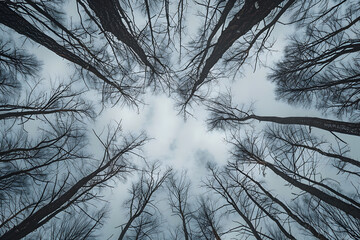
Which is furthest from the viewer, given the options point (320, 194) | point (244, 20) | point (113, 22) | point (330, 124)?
point (320, 194)

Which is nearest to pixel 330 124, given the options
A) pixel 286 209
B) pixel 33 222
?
pixel 286 209

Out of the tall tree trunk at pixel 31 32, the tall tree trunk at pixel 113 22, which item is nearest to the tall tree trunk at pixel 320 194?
the tall tree trunk at pixel 113 22

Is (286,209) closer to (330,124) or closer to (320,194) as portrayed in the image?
(320,194)

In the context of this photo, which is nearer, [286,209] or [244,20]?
[244,20]

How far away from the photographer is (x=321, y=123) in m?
4.63

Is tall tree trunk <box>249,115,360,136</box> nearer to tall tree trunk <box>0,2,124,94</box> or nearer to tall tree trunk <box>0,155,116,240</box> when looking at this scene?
tall tree trunk <box>0,2,124,94</box>

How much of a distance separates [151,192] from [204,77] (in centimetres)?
681

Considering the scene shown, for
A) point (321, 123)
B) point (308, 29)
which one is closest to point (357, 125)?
point (321, 123)

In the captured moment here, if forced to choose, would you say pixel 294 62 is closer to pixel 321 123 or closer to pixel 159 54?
pixel 321 123

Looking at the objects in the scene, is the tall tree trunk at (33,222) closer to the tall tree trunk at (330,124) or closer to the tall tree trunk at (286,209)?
the tall tree trunk at (286,209)

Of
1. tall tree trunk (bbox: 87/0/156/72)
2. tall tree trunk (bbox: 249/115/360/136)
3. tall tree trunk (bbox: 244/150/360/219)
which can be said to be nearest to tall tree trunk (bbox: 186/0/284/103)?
tall tree trunk (bbox: 87/0/156/72)

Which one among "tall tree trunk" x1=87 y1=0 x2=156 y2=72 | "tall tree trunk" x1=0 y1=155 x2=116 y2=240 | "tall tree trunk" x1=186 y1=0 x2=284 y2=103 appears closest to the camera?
"tall tree trunk" x1=87 y1=0 x2=156 y2=72

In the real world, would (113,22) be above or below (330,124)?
above

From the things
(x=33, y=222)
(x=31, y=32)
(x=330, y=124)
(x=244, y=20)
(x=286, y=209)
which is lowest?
(x=33, y=222)
